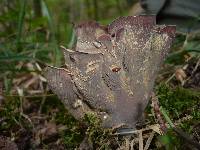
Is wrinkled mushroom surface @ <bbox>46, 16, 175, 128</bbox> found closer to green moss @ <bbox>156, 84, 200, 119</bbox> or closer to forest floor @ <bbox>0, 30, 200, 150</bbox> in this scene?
forest floor @ <bbox>0, 30, 200, 150</bbox>

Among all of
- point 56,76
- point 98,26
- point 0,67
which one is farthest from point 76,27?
point 0,67

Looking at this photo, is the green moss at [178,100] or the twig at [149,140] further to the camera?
the green moss at [178,100]

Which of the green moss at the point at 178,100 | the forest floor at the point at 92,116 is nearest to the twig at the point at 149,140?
the forest floor at the point at 92,116

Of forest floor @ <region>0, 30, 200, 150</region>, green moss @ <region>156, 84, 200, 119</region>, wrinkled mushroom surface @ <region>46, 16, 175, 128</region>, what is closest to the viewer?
wrinkled mushroom surface @ <region>46, 16, 175, 128</region>

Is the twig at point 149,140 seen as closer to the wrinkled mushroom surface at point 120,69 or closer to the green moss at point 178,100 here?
the wrinkled mushroom surface at point 120,69

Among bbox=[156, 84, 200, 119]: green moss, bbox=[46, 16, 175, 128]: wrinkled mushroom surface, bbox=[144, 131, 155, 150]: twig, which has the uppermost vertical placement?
bbox=[46, 16, 175, 128]: wrinkled mushroom surface

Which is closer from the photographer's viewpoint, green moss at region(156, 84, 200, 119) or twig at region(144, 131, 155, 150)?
twig at region(144, 131, 155, 150)

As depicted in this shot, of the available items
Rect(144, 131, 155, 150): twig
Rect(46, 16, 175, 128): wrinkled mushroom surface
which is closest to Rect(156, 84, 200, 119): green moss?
Rect(144, 131, 155, 150): twig

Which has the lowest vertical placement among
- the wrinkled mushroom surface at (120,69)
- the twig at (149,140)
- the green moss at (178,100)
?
the twig at (149,140)

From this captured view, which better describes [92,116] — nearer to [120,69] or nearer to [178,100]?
[120,69]
